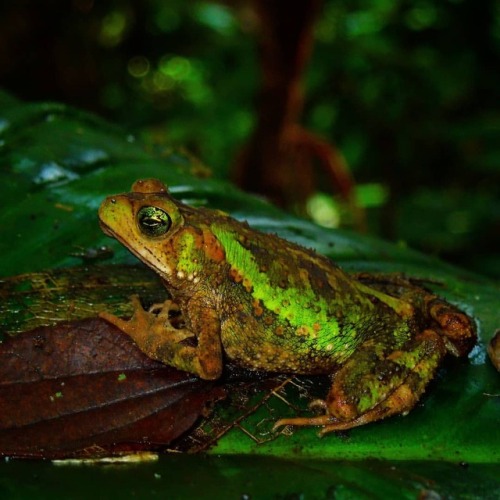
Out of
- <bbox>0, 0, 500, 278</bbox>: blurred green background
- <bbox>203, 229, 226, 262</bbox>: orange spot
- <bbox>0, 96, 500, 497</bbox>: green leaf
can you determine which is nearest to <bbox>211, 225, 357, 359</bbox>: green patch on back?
<bbox>203, 229, 226, 262</bbox>: orange spot

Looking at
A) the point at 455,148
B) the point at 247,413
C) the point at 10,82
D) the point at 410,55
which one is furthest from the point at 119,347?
the point at 455,148

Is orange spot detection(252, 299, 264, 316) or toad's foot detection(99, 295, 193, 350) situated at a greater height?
orange spot detection(252, 299, 264, 316)

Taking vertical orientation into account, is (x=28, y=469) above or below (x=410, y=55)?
below

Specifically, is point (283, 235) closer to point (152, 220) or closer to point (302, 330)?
point (302, 330)

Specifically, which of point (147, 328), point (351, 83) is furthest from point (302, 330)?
point (351, 83)

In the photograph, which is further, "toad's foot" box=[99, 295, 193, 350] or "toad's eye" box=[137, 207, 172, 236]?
"toad's eye" box=[137, 207, 172, 236]

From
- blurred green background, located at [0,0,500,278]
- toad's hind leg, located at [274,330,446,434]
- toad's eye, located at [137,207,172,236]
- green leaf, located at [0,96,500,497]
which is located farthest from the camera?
blurred green background, located at [0,0,500,278]

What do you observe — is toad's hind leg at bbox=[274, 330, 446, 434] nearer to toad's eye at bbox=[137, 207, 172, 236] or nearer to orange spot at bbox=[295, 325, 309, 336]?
orange spot at bbox=[295, 325, 309, 336]

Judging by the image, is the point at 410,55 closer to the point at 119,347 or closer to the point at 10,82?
the point at 10,82

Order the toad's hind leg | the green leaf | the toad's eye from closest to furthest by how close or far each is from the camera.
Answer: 1. the green leaf
2. the toad's hind leg
3. the toad's eye
